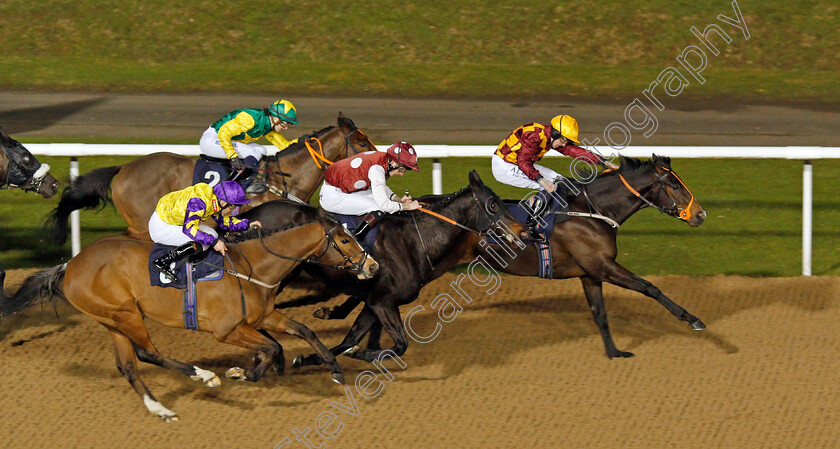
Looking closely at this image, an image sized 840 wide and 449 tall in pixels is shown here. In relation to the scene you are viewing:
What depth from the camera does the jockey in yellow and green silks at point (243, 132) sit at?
7.89 metres

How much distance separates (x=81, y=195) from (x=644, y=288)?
4.13 meters

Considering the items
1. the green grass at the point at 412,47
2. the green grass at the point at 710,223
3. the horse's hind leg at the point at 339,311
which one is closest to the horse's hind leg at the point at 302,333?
the horse's hind leg at the point at 339,311

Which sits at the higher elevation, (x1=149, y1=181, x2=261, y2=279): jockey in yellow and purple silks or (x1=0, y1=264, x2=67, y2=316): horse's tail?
(x1=149, y1=181, x2=261, y2=279): jockey in yellow and purple silks

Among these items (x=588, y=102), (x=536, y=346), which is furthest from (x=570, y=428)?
(x=588, y=102)

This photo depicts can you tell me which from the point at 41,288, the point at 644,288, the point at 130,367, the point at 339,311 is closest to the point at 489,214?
the point at 644,288

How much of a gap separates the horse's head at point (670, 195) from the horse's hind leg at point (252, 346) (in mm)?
2758

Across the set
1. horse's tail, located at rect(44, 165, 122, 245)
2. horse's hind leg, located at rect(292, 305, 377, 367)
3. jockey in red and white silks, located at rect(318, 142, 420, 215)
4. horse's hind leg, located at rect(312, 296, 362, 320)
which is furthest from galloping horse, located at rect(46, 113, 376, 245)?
horse's hind leg, located at rect(292, 305, 377, 367)

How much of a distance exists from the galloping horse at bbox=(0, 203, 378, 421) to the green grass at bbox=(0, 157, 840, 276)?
2998 millimetres

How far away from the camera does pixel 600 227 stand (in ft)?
23.8

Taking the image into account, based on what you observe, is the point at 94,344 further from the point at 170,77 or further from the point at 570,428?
the point at 170,77

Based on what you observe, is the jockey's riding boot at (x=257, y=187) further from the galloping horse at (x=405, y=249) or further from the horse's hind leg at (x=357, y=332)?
the horse's hind leg at (x=357, y=332)

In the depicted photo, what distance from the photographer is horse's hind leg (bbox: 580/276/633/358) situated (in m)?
7.07

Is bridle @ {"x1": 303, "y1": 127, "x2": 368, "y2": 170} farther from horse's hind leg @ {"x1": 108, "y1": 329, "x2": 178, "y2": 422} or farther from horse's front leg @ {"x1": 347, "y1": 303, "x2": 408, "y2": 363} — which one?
horse's hind leg @ {"x1": 108, "y1": 329, "x2": 178, "y2": 422}

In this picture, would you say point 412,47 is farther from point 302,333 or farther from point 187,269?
point 187,269
